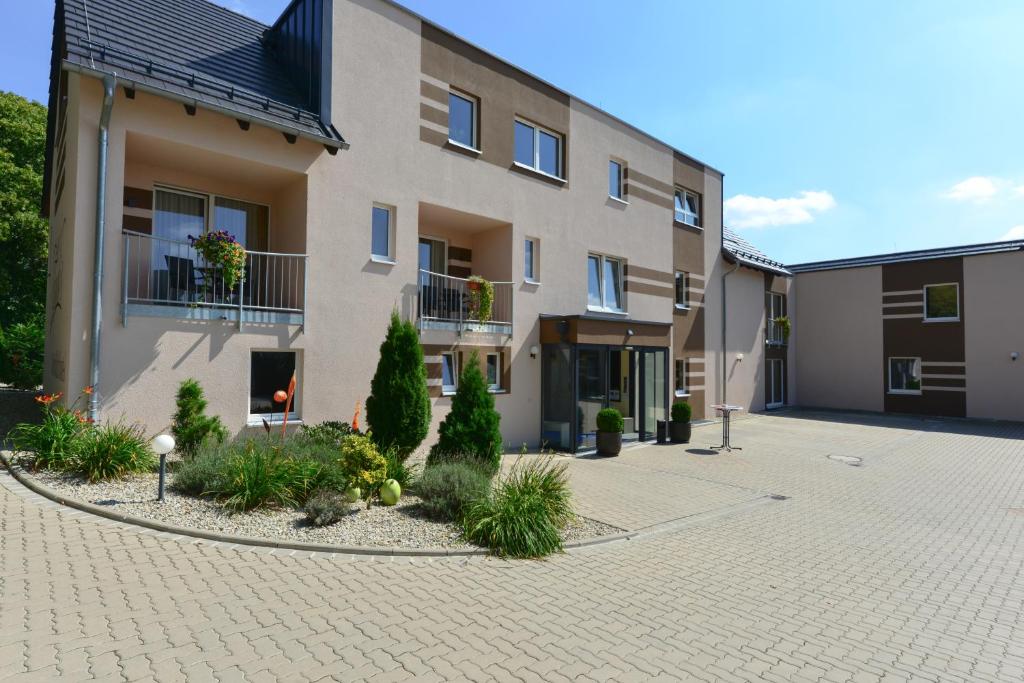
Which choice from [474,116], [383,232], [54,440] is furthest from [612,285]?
[54,440]

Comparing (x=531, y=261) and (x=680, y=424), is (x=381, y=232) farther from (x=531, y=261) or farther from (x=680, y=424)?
(x=680, y=424)

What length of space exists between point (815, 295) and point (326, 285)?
2169 cm

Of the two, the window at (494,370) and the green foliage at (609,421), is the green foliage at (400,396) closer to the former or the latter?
the window at (494,370)

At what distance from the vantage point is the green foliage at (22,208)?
20891 millimetres

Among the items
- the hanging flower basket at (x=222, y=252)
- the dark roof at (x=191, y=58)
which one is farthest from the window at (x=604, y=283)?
the hanging flower basket at (x=222, y=252)

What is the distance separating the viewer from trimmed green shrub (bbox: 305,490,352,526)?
6086 mm

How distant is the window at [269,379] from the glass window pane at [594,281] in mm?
7982

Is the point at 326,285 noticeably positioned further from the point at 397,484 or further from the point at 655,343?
the point at 655,343

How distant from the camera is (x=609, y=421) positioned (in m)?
12.5

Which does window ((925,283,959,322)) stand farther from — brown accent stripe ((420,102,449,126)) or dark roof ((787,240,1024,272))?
brown accent stripe ((420,102,449,126))

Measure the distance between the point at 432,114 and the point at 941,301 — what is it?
67.4 ft

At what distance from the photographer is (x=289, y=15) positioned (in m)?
11.4

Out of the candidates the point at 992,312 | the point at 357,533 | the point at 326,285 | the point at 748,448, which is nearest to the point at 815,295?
the point at 992,312

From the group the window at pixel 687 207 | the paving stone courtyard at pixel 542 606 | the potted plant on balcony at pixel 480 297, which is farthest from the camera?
the window at pixel 687 207
